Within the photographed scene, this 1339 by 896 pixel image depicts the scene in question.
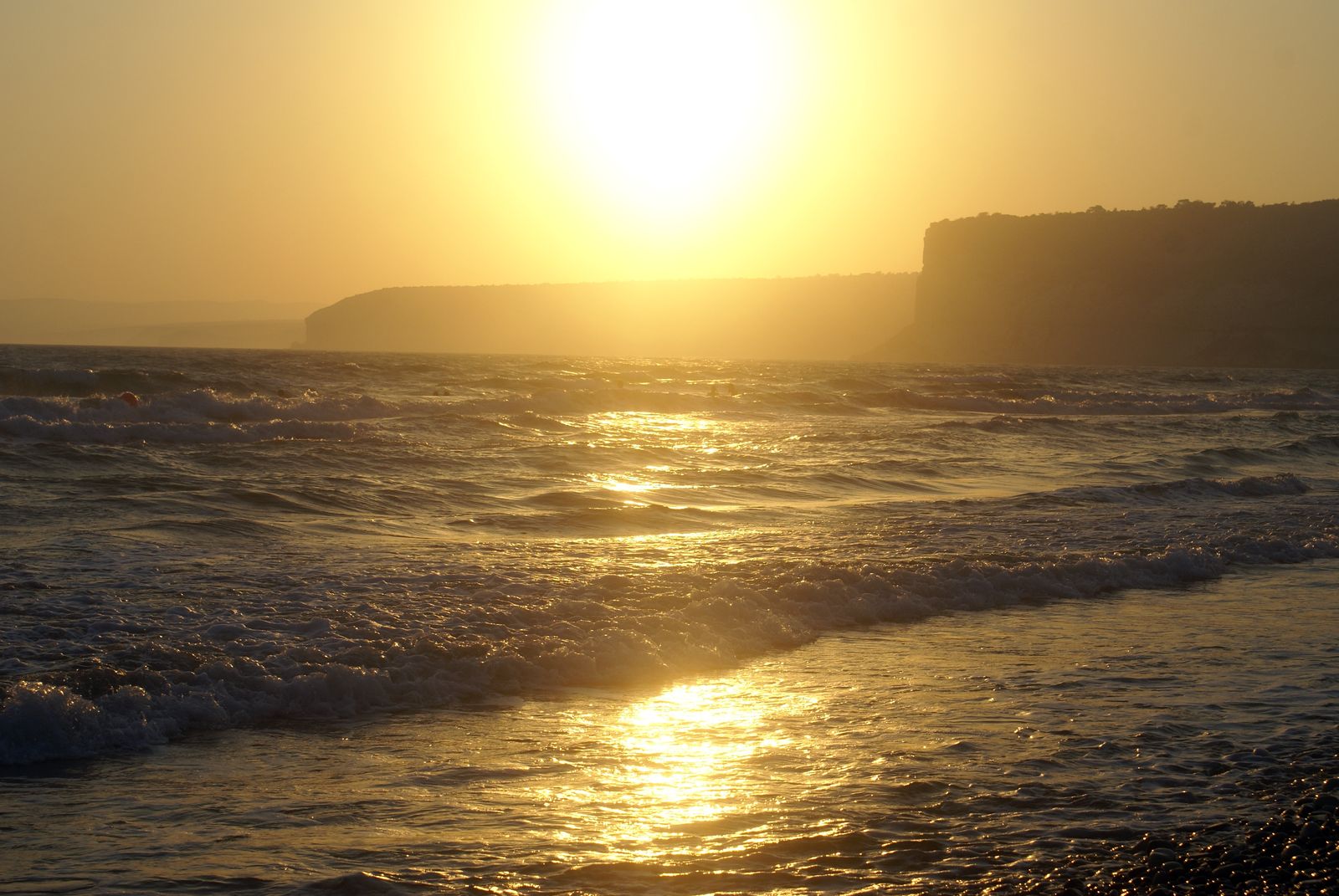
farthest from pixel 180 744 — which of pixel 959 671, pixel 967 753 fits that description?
pixel 959 671

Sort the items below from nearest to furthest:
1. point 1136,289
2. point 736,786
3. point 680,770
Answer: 1. point 736,786
2. point 680,770
3. point 1136,289

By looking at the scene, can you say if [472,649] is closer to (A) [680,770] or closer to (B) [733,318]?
(A) [680,770]

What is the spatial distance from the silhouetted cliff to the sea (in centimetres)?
9902

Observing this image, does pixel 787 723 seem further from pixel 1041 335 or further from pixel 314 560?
pixel 1041 335

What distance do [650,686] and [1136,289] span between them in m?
117

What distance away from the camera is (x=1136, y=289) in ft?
371

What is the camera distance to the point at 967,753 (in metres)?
5.18

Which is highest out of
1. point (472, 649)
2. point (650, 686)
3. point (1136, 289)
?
point (1136, 289)

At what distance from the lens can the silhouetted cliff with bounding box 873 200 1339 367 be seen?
103 meters

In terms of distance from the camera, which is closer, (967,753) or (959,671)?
(967,753)

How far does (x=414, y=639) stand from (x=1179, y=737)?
13.5 ft

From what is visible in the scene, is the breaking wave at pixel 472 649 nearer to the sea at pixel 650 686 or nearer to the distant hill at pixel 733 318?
the sea at pixel 650 686

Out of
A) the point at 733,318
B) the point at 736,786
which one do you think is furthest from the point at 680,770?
the point at 733,318

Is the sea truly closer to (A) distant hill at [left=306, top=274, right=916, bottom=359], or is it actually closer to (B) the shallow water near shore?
(B) the shallow water near shore
